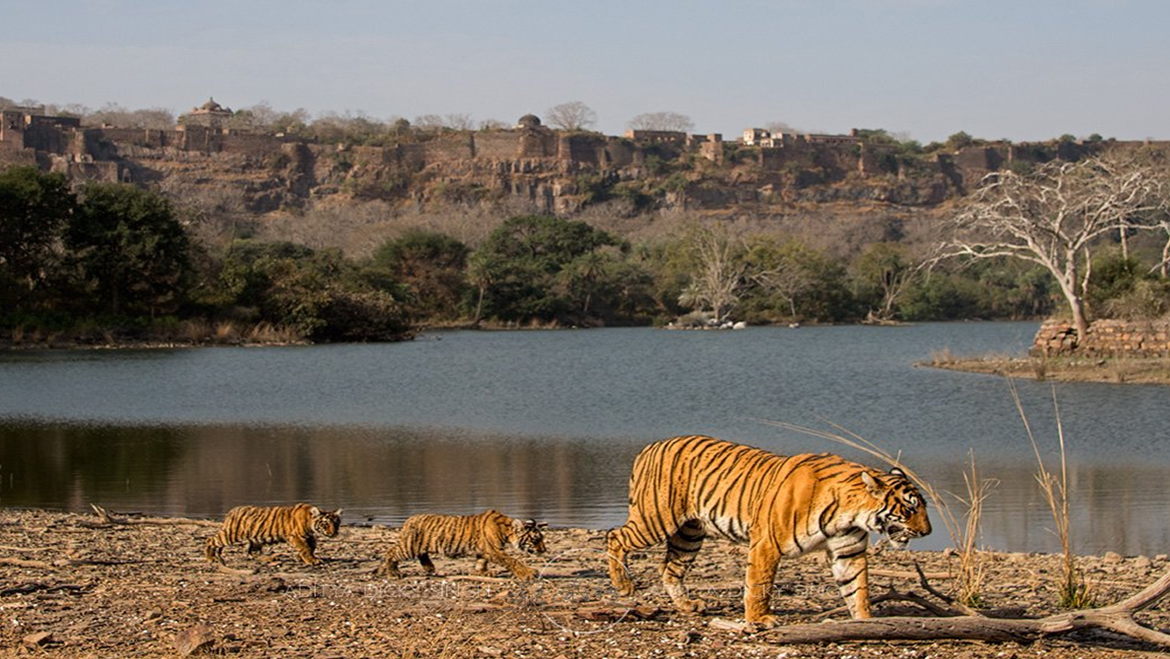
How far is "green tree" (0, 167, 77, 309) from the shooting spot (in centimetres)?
4494

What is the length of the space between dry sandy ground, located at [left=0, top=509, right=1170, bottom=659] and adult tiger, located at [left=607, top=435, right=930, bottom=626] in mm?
281

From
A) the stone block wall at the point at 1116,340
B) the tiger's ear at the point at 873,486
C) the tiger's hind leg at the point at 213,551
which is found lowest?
the stone block wall at the point at 1116,340

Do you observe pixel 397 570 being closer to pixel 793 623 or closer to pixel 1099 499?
pixel 793 623

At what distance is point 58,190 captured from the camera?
46.4m

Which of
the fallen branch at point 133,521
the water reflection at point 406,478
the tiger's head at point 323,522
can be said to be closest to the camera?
the tiger's head at point 323,522

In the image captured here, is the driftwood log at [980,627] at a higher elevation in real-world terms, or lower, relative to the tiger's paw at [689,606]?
higher

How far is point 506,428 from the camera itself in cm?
2219

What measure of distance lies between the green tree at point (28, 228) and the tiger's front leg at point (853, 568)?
43845 millimetres

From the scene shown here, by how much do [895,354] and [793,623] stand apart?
38.7 meters

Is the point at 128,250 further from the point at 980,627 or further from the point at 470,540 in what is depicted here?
the point at 980,627

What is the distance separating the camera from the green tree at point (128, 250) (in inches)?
1831

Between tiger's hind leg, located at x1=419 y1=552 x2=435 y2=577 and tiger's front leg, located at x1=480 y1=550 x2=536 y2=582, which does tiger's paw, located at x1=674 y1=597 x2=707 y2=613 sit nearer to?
tiger's front leg, located at x1=480 y1=550 x2=536 y2=582

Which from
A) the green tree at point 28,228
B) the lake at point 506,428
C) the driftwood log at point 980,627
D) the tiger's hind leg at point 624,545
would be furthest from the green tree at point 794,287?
the driftwood log at point 980,627

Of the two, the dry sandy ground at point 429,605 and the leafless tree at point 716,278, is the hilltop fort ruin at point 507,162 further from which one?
the dry sandy ground at point 429,605
